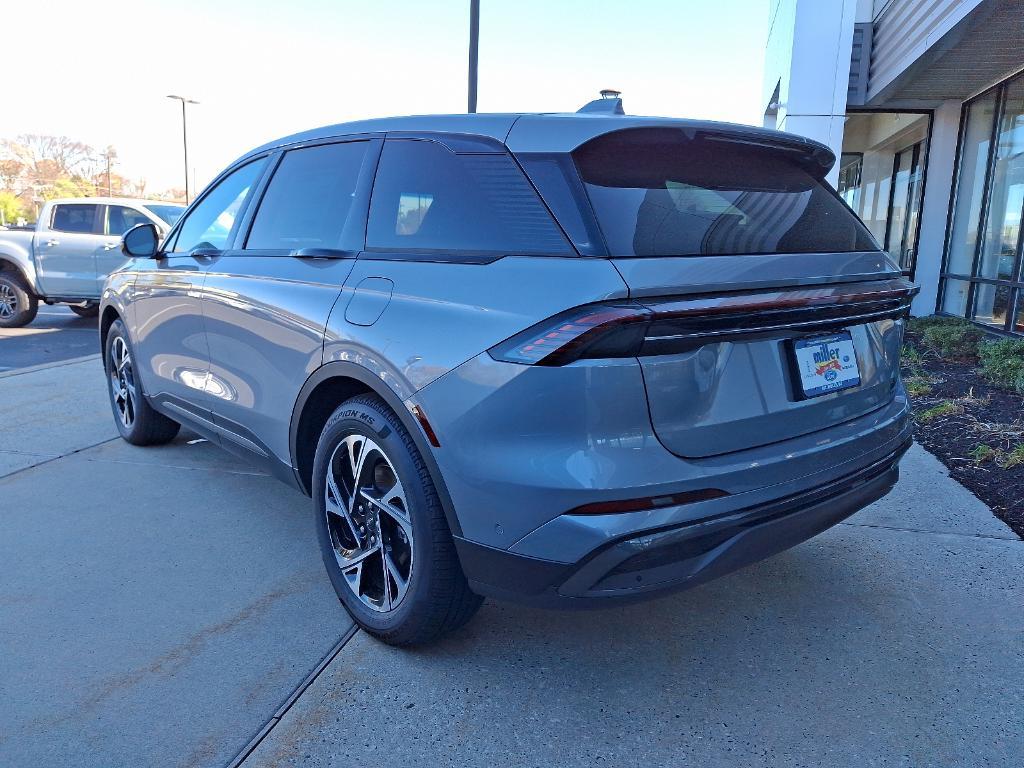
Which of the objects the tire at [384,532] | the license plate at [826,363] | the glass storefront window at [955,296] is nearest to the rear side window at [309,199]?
the tire at [384,532]

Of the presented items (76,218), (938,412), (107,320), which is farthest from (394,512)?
(76,218)

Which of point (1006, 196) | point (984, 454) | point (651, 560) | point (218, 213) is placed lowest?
point (984, 454)

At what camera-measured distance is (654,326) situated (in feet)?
6.50

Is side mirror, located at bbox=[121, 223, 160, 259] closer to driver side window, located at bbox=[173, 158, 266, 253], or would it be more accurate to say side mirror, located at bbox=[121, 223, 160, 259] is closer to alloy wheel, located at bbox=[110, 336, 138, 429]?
driver side window, located at bbox=[173, 158, 266, 253]

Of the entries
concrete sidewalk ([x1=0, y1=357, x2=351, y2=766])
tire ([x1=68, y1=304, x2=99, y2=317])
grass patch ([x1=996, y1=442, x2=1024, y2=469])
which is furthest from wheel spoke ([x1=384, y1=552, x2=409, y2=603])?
tire ([x1=68, y1=304, x2=99, y2=317])

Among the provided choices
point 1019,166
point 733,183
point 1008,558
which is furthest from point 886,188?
point 733,183

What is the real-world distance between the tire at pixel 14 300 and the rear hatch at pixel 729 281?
38.8 feet

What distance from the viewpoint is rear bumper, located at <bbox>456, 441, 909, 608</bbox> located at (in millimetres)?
2021

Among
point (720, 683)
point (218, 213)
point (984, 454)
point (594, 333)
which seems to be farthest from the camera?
point (984, 454)

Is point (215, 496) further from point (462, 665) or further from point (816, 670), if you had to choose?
point (816, 670)

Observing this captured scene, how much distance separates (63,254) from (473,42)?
680 cm

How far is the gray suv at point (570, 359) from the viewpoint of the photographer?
2002mm

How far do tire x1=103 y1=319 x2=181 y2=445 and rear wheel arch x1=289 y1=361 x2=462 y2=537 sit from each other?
2.09 m

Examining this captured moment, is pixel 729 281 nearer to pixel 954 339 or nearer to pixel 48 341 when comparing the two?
pixel 954 339
